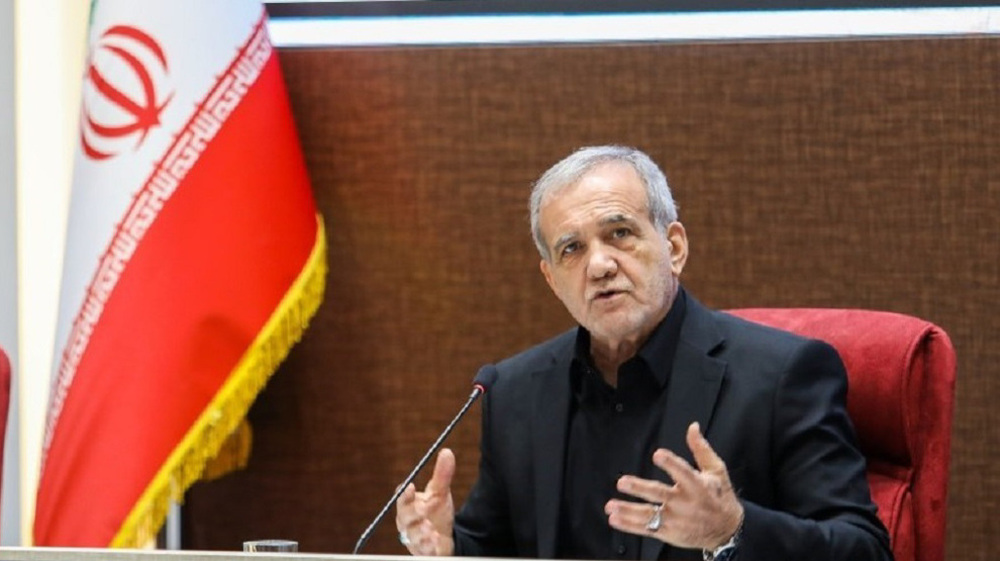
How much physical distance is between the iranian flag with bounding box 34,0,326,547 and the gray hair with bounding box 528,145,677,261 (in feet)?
3.21

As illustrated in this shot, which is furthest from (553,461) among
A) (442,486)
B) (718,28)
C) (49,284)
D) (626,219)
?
(49,284)

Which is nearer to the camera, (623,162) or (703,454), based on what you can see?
(703,454)

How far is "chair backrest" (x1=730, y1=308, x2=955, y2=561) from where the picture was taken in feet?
7.85

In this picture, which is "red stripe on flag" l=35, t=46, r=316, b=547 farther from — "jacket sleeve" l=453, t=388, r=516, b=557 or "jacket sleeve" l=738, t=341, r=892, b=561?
"jacket sleeve" l=738, t=341, r=892, b=561

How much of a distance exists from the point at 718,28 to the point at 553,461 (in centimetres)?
147

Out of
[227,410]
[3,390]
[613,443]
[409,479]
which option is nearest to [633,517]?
[409,479]

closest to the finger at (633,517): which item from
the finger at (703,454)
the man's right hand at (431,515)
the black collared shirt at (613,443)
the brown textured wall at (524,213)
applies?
the finger at (703,454)

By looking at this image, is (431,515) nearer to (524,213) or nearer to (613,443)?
(613,443)

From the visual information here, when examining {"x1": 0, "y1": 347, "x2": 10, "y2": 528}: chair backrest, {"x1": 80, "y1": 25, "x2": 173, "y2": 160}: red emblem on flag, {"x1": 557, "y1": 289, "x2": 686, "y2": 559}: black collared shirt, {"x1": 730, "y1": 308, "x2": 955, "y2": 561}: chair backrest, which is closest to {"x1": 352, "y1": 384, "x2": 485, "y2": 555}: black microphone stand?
{"x1": 557, "y1": 289, "x2": 686, "y2": 559}: black collared shirt

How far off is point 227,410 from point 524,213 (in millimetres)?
904

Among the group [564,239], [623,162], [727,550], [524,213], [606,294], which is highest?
[524,213]

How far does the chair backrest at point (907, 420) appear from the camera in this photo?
239cm

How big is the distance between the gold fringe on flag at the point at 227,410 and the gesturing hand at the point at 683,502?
1.55 metres

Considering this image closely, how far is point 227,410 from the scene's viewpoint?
338cm
